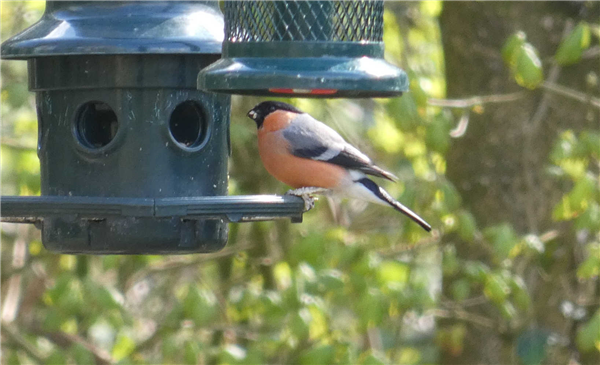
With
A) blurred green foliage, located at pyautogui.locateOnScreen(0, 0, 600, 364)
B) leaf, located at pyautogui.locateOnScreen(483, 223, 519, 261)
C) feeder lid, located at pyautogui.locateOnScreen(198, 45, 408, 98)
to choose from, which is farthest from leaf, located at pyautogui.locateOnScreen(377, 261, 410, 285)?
feeder lid, located at pyautogui.locateOnScreen(198, 45, 408, 98)

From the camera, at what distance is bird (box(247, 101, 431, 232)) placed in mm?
4223


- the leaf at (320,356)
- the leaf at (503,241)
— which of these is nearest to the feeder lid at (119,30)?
the leaf at (320,356)

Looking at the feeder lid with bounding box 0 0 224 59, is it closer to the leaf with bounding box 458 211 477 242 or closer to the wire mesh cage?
the wire mesh cage

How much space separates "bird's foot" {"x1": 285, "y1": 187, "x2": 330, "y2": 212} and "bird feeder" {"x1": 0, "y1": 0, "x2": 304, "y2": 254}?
183 mm

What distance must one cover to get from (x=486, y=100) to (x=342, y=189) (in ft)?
5.02

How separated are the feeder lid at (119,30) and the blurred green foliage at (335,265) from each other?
161cm

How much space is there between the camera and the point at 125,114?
140 inches

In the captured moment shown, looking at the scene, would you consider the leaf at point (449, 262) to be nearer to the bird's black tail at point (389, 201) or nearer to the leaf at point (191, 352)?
the bird's black tail at point (389, 201)

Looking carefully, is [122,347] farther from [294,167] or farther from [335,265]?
[294,167]

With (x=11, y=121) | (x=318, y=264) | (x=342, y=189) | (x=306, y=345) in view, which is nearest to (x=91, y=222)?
(x=342, y=189)

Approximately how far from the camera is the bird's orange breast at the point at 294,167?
4.22 metres

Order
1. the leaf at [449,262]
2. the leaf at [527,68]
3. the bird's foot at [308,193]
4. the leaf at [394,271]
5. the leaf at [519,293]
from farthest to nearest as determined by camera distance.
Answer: the leaf at [394,271]
the leaf at [449,262]
the leaf at [519,293]
the leaf at [527,68]
the bird's foot at [308,193]

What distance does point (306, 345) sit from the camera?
5.97 m

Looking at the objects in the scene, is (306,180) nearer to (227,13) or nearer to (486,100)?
(227,13)
